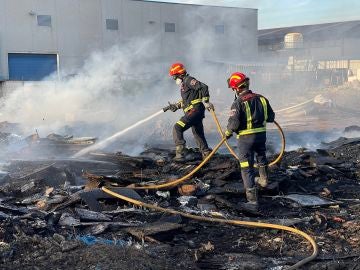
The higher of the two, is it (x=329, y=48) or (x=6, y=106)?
(x=329, y=48)

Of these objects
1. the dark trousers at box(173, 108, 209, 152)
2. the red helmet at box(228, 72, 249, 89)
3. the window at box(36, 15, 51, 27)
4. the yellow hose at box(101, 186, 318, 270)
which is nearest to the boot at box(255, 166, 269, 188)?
the red helmet at box(228, 72, 249, 89)

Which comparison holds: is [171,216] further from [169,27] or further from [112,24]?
[169,27]

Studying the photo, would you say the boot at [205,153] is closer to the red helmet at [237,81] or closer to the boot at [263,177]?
the boot at [263,177]

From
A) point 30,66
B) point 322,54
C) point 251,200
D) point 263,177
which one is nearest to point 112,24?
point 30,66

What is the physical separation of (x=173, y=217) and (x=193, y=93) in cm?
383

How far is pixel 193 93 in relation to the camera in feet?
30.1

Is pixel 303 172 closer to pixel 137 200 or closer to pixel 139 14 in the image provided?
pixel 137 200

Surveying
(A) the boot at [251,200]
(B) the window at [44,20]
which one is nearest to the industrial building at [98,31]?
(B) the window at [44,20]

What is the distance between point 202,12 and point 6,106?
18.2 meters

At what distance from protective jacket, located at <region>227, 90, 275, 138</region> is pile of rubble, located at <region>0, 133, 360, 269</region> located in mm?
1015

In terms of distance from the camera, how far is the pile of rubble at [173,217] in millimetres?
4379

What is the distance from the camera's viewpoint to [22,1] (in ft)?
89.6

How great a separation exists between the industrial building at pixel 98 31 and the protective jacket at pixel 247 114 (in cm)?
2226

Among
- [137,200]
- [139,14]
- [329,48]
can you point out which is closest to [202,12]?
[139,14]
